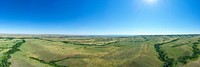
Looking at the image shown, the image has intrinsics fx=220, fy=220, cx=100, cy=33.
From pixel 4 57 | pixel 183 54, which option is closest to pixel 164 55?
pixel 183 54

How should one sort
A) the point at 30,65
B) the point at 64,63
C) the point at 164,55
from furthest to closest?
the point at 164,55
the point at 64,63
the point at 30,65

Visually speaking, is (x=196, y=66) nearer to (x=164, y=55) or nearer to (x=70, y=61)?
(x=164, y=55)

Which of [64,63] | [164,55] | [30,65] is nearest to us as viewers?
[30,65]

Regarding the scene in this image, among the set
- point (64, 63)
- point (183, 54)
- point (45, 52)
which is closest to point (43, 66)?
point (64, 63)

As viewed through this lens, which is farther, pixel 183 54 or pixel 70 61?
pixel 183 54

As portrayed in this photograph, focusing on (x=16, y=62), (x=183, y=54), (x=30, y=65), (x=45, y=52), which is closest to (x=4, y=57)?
(x=16, y=62)

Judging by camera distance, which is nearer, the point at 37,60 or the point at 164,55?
the point at 37,60

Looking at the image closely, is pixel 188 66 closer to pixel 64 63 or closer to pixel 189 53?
pixel 189 53

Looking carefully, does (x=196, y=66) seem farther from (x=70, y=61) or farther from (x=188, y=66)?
(x=70, y=61)
